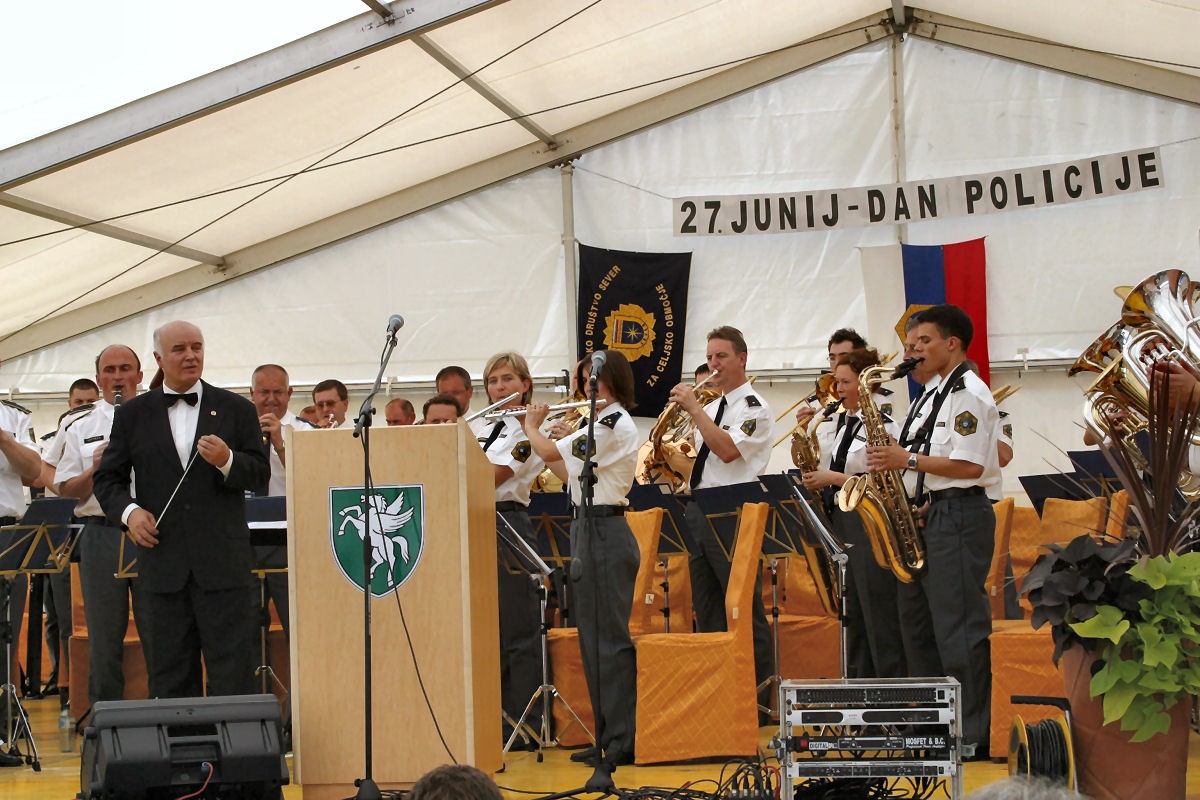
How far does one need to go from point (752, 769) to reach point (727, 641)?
1.29m

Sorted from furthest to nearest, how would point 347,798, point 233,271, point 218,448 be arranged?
point 233,271
point 218,448
point 347,798

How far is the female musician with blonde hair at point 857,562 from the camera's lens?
19.4ft

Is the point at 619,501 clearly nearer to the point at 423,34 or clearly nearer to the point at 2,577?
the point at 2,577

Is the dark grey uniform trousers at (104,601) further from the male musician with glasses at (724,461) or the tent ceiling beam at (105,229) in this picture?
the tent ceiling beam at (105,229)

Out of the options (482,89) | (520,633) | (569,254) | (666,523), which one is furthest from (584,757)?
(569,254)

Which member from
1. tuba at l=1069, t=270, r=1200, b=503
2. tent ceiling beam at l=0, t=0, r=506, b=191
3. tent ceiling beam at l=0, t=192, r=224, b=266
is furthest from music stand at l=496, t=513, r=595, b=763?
tent ceiling beam at l=0, t=192, r=224, b=266

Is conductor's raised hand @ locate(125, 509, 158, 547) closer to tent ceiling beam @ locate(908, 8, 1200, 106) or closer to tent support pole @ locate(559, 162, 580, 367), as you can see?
tent support pole @ locate(559, 162, 580, 367)

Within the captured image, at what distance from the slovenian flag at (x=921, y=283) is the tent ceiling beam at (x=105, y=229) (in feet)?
19.8

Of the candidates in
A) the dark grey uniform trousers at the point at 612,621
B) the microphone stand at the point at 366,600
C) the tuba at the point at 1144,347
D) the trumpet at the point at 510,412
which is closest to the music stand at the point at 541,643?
the dark grey uniform trousers at the point at 612,621

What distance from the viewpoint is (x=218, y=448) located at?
14.8ft

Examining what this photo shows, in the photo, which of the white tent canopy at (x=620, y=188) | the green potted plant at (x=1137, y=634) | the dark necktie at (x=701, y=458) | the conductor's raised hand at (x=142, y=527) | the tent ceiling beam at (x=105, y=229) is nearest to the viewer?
the green potted plant at (x=1137, y=634)

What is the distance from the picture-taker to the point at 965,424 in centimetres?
521

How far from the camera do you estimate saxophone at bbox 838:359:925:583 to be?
5457mm

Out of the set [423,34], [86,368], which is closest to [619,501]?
[423,34]
